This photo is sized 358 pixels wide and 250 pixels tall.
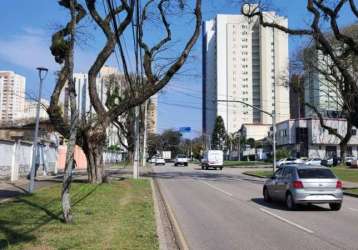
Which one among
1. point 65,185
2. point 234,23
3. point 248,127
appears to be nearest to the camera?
point 65,185

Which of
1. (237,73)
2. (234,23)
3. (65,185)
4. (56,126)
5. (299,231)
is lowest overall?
(299,231)

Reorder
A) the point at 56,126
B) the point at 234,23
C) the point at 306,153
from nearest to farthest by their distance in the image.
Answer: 1. the point at 56,126
2. the point at 234,23
3. the point at 306,153

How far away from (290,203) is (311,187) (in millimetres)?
936

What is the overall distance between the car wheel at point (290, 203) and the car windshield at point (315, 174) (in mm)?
781

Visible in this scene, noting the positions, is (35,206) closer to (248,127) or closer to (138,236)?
(138,236)

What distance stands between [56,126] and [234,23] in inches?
1823

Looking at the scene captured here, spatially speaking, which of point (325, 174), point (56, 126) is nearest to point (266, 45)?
point (56, 126)

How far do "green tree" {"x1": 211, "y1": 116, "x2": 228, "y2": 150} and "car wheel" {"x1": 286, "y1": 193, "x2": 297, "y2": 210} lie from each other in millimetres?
115584

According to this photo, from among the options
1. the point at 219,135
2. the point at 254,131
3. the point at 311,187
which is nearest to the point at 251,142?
the point at 254,131

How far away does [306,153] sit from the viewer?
9906 centimetres

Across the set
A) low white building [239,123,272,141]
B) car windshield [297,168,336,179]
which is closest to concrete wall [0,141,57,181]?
car windshield [297,168,336,179]

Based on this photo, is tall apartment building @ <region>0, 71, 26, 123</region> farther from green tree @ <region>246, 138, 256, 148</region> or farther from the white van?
green tree @ <region>246, 138, 256, 148</region>

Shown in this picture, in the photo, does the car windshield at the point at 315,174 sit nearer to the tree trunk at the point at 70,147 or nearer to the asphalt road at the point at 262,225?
the asphalt road at the point at 262,225

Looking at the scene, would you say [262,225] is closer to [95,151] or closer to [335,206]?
[335,206]
